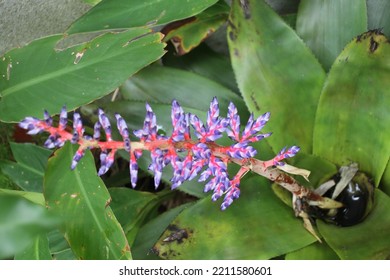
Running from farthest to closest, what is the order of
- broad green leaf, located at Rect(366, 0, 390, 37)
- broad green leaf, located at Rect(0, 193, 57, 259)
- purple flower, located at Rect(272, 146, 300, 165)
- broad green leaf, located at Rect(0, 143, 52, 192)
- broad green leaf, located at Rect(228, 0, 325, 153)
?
1. broad green leaf, located at Rect(0, 143, 52, 192)
2. broad green leaf, located at Rect(366, 0, 390, 37)
3. broad green leaf, located at Rect(228, 0, 325, 153)
4. purple flower, located at Rect(272, 146, 300, 165)
5. broad green leaf, located at Rect(0, 193, 57, 259)

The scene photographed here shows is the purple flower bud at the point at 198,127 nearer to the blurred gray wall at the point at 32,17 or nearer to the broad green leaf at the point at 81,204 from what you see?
the broad green leaf at the point at 81,204

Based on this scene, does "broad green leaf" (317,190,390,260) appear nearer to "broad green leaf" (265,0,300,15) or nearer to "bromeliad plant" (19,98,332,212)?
"bromeliad plant" (19,98,332,212)

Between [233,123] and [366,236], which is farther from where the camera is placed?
[366,236]

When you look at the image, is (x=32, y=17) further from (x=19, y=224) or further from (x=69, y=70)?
(x=19, y=224)

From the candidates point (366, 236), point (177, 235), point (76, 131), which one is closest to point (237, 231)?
point (177, 235)

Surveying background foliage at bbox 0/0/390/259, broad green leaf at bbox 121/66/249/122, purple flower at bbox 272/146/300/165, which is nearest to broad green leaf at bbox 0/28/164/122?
background foliage at bbox 0/0/390/259

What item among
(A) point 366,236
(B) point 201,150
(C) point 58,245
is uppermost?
(B) point 201,150

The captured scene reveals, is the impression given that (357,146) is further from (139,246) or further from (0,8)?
(0,8)
